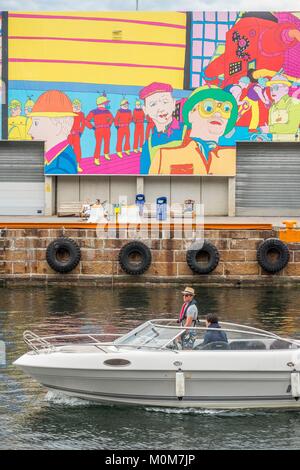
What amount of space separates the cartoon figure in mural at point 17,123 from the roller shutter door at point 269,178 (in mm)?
11245

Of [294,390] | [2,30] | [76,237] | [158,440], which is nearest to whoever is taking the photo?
[158,440]

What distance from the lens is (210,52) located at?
49312mm

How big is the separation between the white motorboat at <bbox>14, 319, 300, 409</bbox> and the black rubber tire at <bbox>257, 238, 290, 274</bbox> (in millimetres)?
18773

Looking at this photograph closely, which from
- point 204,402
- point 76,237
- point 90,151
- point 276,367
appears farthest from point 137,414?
point 90,151

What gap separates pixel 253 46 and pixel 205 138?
212 inches

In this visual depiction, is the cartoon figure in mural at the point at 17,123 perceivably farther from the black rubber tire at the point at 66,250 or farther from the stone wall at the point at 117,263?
the black rubber tire at the point at 66,250

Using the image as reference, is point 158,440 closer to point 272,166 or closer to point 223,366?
point 223,366

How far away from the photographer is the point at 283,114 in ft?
161

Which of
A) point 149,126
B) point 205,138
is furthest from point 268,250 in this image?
point 149,126

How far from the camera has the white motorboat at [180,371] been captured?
16203mm

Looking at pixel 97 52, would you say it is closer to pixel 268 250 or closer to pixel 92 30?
pixel 92 30

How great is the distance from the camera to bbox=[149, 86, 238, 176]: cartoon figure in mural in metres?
49.2

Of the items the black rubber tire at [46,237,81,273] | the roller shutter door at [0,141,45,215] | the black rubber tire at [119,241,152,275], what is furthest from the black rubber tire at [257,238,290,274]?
the roller shutter door at [0,141,45,215]

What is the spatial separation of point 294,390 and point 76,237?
67.0ft
